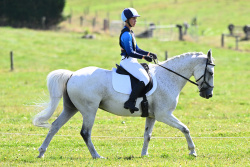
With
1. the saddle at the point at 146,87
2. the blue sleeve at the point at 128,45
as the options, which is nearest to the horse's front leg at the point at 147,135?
the saddle at the point at 146,87

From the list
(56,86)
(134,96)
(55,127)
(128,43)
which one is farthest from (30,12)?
(134,96)

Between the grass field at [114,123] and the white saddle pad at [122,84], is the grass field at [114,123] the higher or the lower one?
the lower one

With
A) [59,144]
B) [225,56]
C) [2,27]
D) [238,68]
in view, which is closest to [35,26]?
[2,27]

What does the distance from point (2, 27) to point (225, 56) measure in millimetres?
29029

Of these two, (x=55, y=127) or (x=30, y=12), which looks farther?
(x=30, y=12)

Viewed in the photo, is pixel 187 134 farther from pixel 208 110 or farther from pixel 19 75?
pixel 19 75

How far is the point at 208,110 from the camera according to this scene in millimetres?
20000

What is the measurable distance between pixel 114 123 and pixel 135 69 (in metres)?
Result: 6.16

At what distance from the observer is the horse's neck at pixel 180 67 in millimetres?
11430

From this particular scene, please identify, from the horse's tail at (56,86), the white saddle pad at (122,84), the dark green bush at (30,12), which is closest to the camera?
the white saddle pad at (122,84)

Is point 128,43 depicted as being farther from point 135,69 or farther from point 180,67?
point 180,67

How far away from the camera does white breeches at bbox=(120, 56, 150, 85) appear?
430 inches

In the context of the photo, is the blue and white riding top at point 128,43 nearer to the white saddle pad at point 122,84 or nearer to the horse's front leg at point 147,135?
the white saddle pad at point 122,84

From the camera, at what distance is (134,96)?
10820mm
